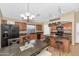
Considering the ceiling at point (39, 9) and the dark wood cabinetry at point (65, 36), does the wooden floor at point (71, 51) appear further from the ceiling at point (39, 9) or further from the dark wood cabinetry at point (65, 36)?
the ceiling at point (39, 9)

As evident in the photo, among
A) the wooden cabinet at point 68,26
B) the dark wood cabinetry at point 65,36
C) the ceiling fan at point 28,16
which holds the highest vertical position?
the ceiling fan at point 28,16

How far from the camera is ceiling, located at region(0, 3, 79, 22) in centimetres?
223

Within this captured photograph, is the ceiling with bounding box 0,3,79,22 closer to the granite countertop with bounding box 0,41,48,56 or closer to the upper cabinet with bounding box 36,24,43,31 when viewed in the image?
the upper cabinet with bounding box 36,24,43,31

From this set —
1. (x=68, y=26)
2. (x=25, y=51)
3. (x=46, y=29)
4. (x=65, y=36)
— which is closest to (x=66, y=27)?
(x=68, y=26)

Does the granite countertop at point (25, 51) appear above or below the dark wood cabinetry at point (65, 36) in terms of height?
below

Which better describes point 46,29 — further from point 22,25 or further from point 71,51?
point 71,51

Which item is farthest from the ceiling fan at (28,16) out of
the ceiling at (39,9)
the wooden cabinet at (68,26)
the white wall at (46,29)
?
the wooden cabinet at (68,26)

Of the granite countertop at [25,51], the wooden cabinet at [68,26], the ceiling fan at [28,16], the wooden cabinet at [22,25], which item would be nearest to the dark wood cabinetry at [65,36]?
the wooden cabinet at [68,26]

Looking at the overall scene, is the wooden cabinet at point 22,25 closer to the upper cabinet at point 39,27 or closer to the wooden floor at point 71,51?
the upper cabinet at point 39,27

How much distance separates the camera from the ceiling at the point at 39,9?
223 cm

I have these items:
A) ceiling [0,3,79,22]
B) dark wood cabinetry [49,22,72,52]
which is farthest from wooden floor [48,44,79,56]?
ceiling [0,3,79,22]

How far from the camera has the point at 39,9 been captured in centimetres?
225

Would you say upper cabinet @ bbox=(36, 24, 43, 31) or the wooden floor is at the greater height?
upper cabinet @ bbox=(36, 24, 43, 31)

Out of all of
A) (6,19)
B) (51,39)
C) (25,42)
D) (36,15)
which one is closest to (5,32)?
(6,19)
